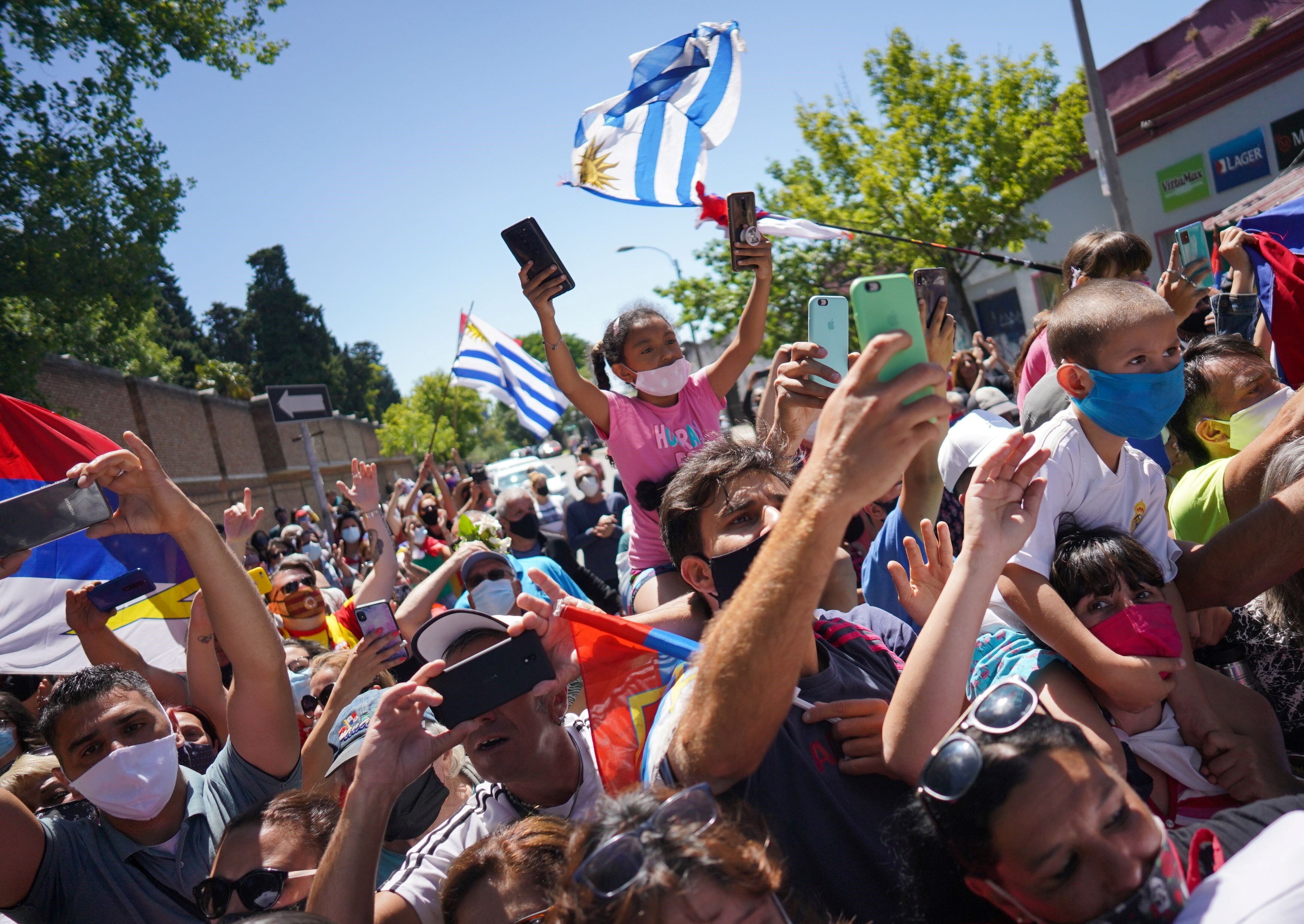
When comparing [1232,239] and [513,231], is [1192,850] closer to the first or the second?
[513,231]

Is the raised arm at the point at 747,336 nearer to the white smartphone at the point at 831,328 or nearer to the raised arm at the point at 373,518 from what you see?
the white smartphone at the point at 831,328

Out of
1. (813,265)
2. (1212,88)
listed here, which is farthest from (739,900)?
(813,265)

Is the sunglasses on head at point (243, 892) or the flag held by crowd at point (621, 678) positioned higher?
the flag held by crowd at point (621, 678)

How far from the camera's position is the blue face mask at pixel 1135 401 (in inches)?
97.7

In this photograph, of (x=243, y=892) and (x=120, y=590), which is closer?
(x=243, y=892)

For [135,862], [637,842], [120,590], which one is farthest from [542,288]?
[637,842]

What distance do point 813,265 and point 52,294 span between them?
17176 mm

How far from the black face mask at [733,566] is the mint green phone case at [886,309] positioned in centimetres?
68

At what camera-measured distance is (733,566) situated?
212 centimetres

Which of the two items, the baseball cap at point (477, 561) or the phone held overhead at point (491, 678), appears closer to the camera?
the phone held overhead at point (491, 678)

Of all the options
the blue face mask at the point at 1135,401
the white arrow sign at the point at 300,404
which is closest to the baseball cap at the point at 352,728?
the blue face mask at the point at 1135,401

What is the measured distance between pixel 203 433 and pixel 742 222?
26471mm

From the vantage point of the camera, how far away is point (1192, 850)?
4.86 ft

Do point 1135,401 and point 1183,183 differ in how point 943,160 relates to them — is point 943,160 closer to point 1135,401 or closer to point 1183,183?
point 1183,183
